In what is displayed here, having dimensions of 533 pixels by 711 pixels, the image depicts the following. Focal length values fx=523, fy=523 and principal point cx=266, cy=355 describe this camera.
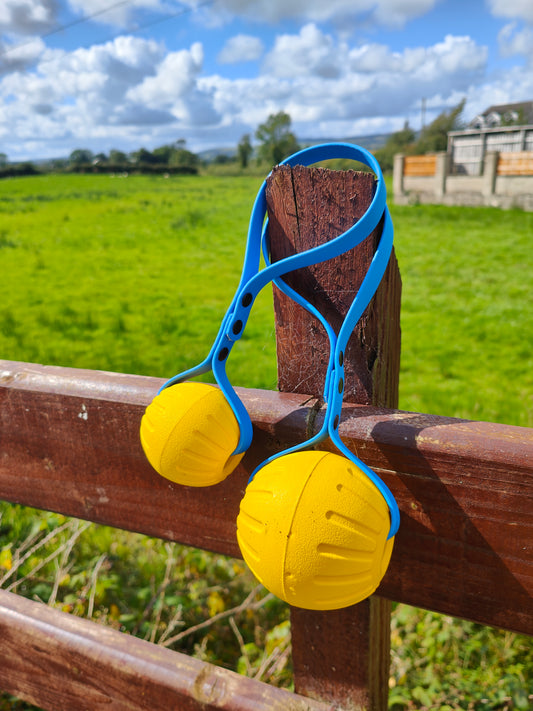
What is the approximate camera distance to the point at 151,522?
92 centimetres

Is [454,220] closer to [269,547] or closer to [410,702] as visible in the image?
[410,702]

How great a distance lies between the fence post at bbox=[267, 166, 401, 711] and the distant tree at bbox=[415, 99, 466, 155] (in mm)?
41881

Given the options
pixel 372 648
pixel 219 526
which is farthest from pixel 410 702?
pixel 219 526

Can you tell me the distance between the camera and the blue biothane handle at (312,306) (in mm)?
620

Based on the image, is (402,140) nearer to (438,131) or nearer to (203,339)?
(438,131)

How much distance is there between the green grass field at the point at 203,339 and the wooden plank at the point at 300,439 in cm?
21

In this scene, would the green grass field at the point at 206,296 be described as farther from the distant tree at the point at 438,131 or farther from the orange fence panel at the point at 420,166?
the distant tree at the point at 438,131

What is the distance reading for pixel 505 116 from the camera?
42219mm

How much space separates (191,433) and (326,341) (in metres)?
0.23

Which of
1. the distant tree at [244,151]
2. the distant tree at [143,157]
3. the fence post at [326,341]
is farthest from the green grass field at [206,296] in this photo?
the distant tree at [244,151]

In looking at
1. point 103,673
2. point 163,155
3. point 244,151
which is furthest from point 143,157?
point 103,673

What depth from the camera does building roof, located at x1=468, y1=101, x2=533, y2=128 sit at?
1548 inches

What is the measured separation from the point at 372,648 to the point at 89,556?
186cm

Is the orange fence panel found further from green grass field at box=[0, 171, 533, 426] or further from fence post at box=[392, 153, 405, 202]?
green grass field at box=[0, 171, 533, 426]
